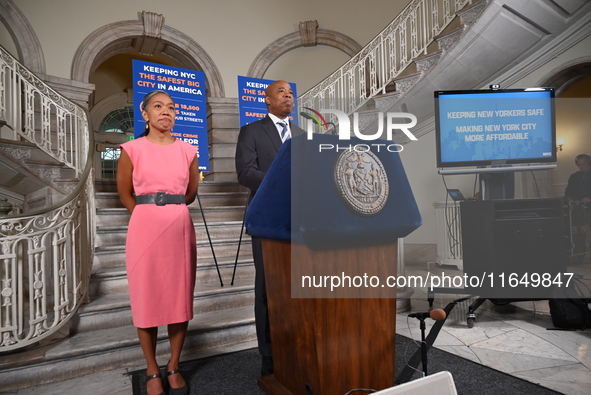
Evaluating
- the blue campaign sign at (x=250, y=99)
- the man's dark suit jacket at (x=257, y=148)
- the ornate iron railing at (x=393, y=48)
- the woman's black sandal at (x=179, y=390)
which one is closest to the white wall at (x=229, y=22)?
the ornate iron railing at (x=393, y=48)

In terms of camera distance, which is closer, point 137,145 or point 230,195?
point 137,145

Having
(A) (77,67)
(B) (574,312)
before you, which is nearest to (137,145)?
(B) (574,312)

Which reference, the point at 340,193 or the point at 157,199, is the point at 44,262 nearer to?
the point at 157,199

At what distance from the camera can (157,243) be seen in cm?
167

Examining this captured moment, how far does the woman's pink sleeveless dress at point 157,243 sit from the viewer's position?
166cm

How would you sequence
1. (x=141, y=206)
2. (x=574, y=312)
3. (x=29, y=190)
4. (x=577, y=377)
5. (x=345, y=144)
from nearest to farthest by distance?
1. (x=345, y=144)
2. (x=141, y=206)
3. (x=577, y=377)
4. (x=574, y=312)
5. (x=29, y=190)

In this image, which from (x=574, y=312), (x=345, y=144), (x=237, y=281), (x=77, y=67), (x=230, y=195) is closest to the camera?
(x=345, y=144)

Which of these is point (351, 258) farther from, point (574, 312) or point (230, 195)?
point (230, 195)

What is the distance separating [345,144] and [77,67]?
645 centimetres

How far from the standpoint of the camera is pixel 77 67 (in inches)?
245

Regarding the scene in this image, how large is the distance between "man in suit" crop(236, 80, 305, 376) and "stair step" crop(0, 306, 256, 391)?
28.3 inches

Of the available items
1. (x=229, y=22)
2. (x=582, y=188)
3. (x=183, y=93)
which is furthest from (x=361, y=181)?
(x=229, y=22)

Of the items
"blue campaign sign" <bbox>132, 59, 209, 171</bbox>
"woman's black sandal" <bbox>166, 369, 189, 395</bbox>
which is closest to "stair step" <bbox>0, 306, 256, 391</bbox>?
"woman's black sandal" <bbox>166, 369, 189, 395</bbox>

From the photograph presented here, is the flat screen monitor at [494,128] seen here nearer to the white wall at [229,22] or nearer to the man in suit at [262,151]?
the man in suit at [262,151]
